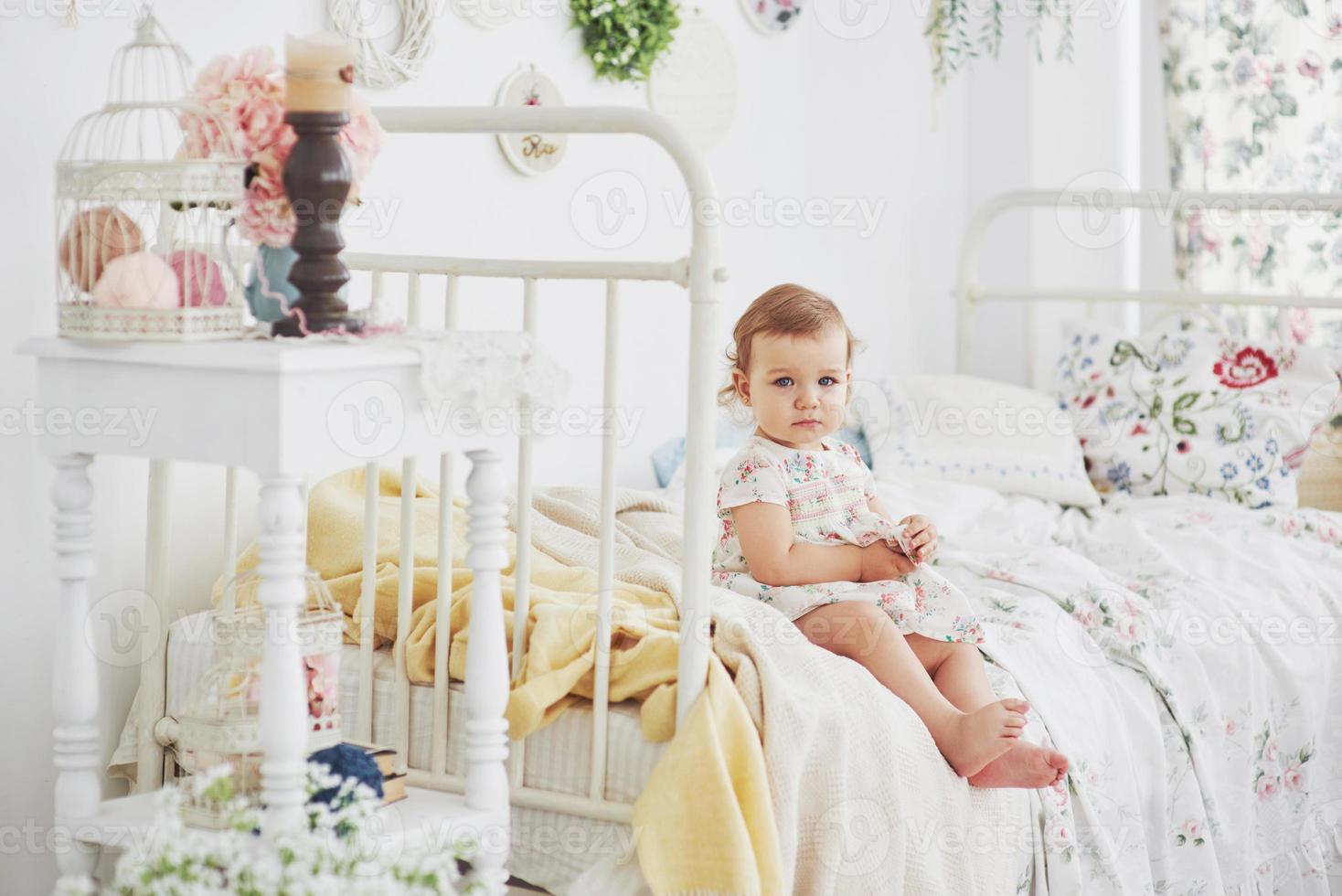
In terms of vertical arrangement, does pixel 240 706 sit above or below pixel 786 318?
below

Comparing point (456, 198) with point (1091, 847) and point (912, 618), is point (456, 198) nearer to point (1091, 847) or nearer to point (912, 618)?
point (912, 618)

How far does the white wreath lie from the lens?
2146 mm

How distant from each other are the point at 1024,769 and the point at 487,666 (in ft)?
1.98

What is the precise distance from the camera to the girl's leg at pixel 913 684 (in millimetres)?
1665

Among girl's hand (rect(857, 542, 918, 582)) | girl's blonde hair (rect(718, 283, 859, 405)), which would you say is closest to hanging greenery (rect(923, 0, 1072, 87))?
girl's blonde hair (rect(718, 283, 859, 405))

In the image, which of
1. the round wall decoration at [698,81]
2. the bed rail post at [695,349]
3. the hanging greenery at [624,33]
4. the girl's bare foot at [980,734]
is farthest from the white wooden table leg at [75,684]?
the round wall decoration at [698,81]

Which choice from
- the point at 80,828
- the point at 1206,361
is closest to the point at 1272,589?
the point at 1206,361

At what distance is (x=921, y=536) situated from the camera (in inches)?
71.6

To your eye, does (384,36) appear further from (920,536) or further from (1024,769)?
(1024,769)

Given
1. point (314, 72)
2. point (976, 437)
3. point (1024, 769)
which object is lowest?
point (1024, 769)

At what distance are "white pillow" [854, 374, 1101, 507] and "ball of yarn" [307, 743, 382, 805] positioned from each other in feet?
5.46

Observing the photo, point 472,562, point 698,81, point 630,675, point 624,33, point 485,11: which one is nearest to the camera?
point 472,562

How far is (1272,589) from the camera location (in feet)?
7.95

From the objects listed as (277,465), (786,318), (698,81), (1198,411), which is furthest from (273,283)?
(1198,411)
